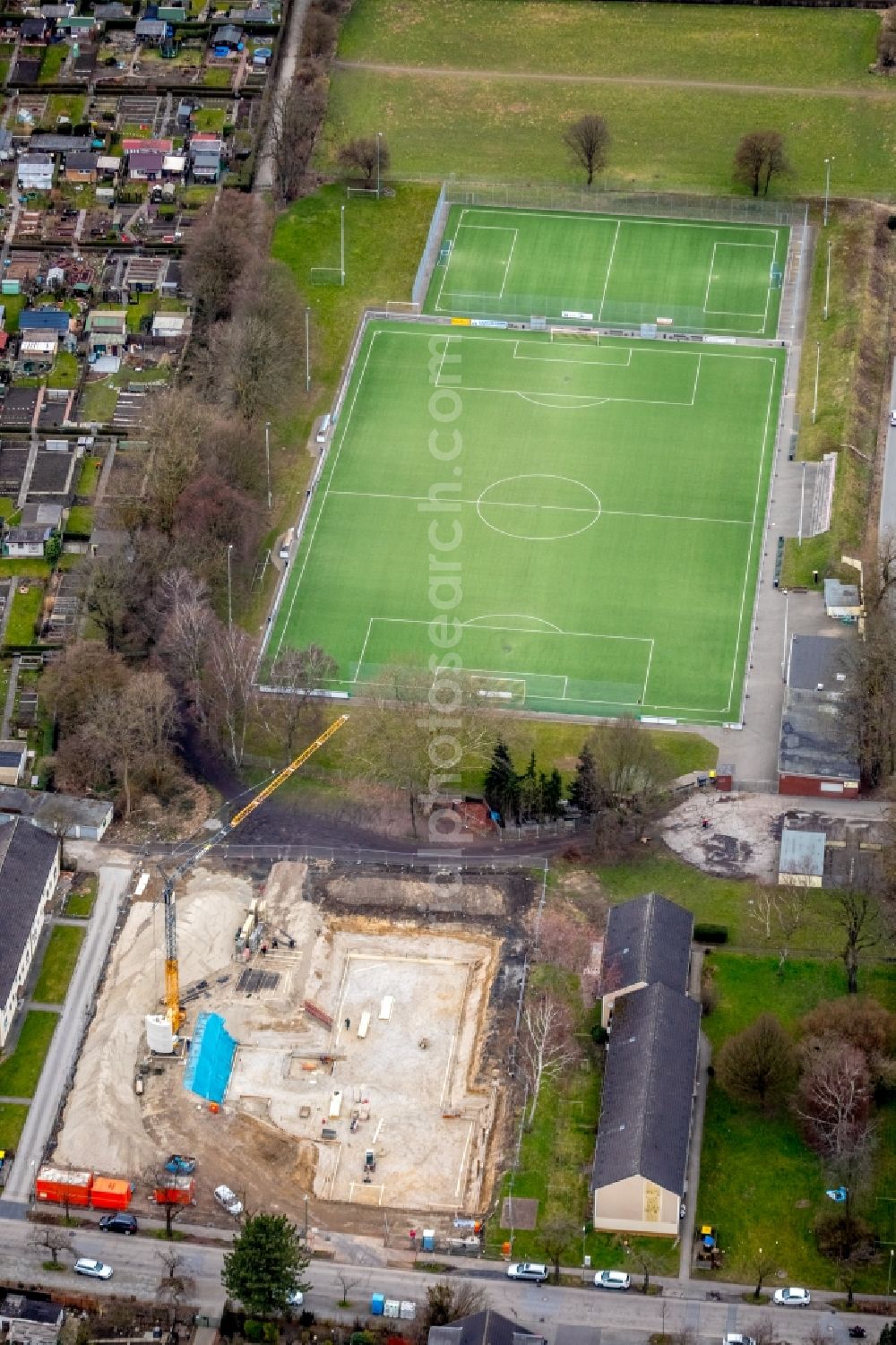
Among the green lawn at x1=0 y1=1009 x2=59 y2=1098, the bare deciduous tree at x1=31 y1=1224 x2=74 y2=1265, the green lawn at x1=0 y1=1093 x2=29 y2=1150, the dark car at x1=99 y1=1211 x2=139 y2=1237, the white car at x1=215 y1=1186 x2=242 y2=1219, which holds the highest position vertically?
the green lawn at x1=0 y1=1009 x2=59 y2=1098

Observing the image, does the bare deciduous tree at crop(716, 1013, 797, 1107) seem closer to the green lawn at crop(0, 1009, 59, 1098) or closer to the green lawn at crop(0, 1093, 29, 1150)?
the green lawn at crop(0, 1009, 59, 1098)

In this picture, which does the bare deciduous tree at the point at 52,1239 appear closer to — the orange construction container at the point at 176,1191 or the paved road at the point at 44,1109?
the paved road at the point at 44,1109

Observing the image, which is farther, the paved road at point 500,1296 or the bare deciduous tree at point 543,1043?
the bare deciduous tree at point 543,1043

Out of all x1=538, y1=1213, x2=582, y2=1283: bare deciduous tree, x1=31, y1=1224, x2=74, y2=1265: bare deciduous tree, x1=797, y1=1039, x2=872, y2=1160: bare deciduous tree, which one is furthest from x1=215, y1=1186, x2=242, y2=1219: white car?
x1=797, y1=1039, x2=872, y2=1160: bare deciduous tree

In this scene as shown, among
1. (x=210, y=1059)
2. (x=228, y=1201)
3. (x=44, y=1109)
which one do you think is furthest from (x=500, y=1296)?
(x=44, y=1109)

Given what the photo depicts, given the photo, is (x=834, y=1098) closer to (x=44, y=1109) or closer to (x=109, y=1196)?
(x=109, y=1196)

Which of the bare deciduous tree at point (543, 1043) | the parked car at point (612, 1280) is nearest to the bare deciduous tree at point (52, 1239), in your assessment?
the bare deciduous tree at point (543, 1043)
